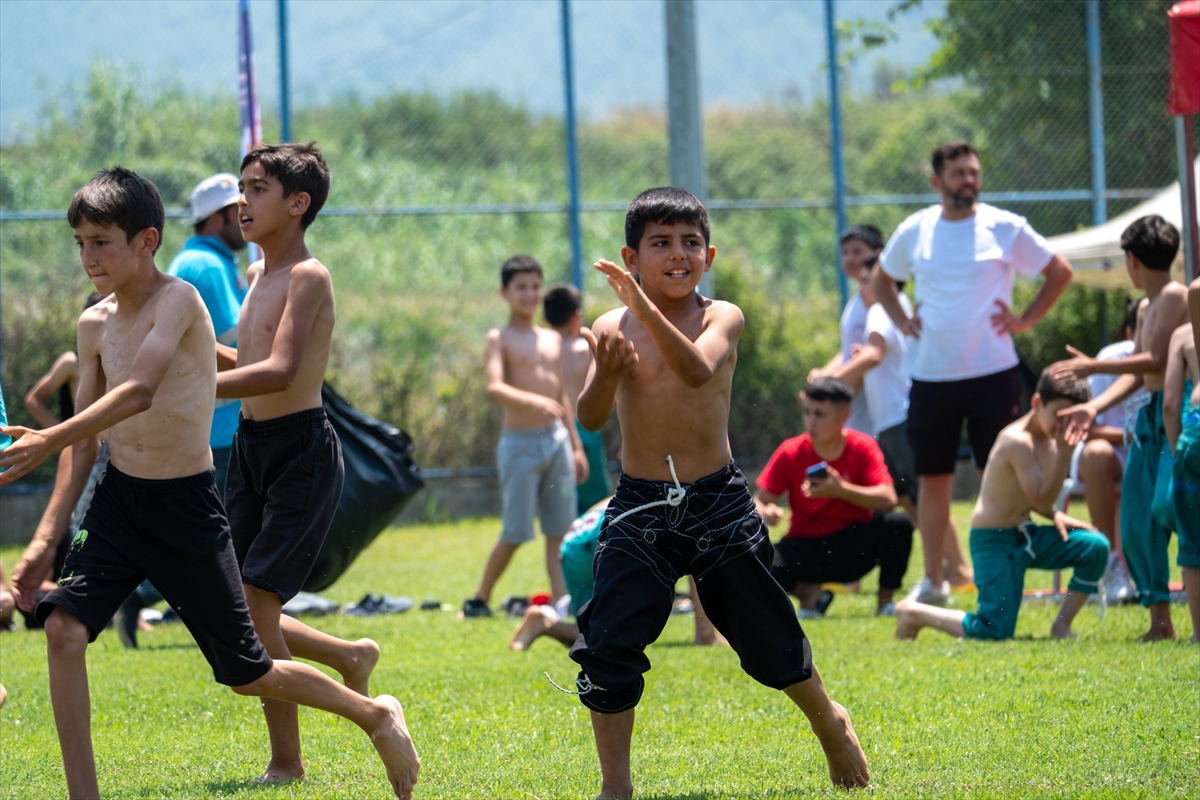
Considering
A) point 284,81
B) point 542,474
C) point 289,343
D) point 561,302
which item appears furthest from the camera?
point 284,81

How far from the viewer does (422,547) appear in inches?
463

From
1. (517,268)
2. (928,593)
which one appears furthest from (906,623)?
(517,268)

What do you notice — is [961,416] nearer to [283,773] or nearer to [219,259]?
[219,259]

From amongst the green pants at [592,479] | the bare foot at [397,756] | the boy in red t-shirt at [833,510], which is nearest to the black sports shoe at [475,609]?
the green pants at [592,479]

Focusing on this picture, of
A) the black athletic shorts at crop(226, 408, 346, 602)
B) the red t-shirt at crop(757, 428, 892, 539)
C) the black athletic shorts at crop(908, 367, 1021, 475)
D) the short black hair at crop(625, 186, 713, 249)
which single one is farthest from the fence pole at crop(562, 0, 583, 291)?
the short black hair at crop(625, 186, 713, 249)

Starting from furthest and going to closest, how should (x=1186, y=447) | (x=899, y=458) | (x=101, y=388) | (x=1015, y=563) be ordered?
(x=899, y=458), (x=1015, y=563), (x=1186, y=447), (x=101, y=388)

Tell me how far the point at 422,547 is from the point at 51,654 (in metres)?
8.02

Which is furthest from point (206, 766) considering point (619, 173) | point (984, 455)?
point (619, 173)

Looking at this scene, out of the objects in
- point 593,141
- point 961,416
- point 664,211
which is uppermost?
point 593,141

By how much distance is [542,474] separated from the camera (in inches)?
353

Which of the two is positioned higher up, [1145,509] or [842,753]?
[1145,509]

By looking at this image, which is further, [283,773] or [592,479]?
[592,479]

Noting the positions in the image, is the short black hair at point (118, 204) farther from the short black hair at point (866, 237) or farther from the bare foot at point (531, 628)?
the short black hair at point (866, 237)

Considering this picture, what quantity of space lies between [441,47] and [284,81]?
83.4 inches
